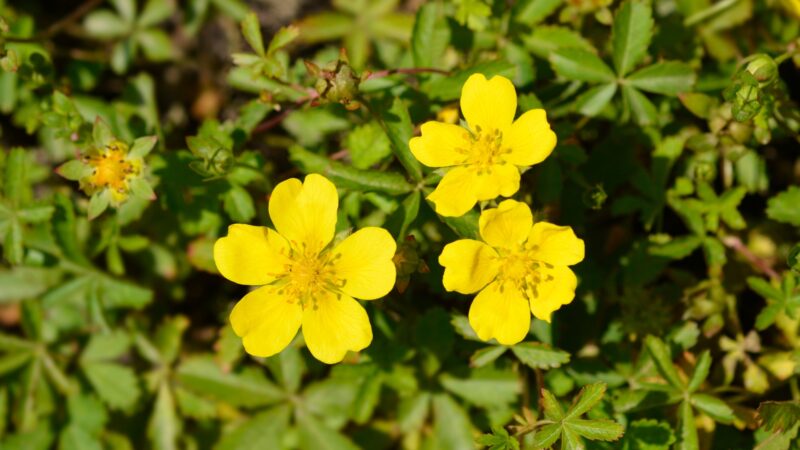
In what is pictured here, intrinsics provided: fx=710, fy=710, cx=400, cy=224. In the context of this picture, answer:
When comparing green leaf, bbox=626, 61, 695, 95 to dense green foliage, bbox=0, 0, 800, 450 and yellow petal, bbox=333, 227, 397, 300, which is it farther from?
yellow petal, bbox=333, 227, 397, 300

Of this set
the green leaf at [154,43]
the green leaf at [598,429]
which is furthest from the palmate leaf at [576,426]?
the green leaf at [154,43]

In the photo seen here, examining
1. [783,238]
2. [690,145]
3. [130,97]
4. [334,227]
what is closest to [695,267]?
[783,238]

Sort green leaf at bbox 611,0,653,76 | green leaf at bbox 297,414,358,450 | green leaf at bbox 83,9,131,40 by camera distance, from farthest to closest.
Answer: green leaf at bbox 83,9,131,40, green leaf at bbox 297,414,358,450, green leaf at bbox 611,0,653,76

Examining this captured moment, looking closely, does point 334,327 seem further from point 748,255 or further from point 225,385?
A: point 748,255

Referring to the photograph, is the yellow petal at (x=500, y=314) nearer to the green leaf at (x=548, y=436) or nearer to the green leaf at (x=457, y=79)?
the green leaf at (x=548, y=436)

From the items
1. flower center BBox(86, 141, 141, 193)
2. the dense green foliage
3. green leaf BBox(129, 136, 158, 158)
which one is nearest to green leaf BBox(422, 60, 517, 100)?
the dense green foliage

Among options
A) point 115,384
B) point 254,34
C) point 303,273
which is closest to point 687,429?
point 303,273
